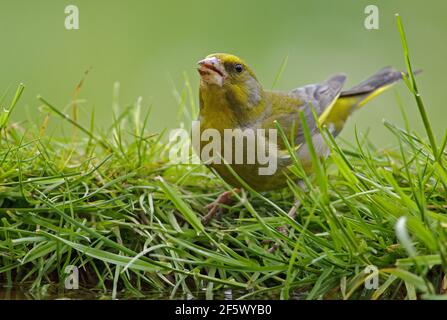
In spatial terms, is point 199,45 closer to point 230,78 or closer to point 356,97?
point 356,97

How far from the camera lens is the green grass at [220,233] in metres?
3.21

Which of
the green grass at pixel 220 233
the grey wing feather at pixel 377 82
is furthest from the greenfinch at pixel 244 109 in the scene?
the grey wing feather at pixel 377 82

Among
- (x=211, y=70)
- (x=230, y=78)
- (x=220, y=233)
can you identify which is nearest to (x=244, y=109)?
(x=230, y=78)

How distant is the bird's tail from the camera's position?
5598mm

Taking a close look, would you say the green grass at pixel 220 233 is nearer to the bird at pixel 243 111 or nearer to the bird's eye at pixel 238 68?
the bird at pixel 243 111

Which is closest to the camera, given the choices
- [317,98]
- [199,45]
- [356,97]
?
[317,98]

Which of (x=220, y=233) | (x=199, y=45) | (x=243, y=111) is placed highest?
(x=199, y=45)

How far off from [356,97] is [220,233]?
90.6 inches

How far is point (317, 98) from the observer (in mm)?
5426

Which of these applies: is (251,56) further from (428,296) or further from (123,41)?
(428,296)

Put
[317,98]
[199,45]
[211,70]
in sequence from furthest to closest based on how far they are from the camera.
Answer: [199,45], [317,98], [211,70]

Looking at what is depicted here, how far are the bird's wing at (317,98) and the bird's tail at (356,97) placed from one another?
0.09 metres

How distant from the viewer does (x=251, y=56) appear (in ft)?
29.0

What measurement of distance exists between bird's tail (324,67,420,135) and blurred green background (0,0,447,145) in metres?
1.94
